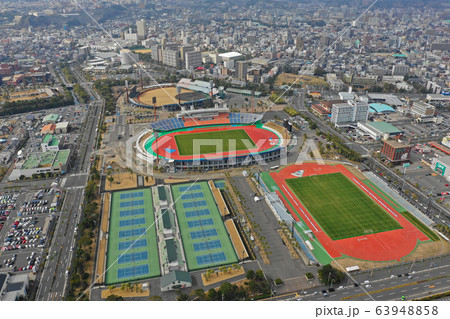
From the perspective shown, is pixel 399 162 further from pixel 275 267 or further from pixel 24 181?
pixel 24 181

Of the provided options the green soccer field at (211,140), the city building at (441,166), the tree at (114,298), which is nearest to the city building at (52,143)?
the green soccer field at (211,140)

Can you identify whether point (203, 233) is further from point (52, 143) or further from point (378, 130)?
point (378, 130)

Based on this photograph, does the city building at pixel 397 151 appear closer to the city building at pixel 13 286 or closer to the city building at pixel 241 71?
the city building at pixel 13 286

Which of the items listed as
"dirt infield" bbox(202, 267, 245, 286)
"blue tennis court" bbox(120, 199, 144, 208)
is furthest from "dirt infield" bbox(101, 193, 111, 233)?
"dirt infield" bbox(202, 267, 245, 286)

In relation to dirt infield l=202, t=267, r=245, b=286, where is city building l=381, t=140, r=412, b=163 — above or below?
above

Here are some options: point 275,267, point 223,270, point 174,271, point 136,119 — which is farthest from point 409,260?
point 136,119

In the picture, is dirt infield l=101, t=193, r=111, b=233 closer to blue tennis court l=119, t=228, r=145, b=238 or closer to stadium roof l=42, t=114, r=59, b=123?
blue tennis court l=119, t=228, r=145, b=238
